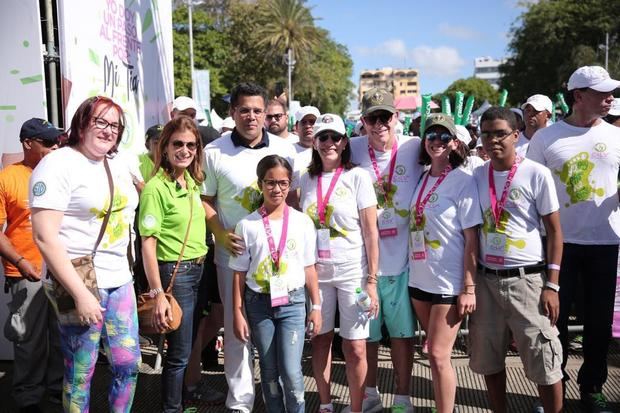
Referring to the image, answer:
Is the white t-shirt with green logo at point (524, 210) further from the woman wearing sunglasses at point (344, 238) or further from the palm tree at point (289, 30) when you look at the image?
the palm tree at point (289, 30)

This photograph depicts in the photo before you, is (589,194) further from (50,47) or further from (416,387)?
(50,47)

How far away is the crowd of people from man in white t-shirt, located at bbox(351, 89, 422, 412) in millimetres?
13

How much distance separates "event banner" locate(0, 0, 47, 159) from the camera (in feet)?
Answer: 15.0

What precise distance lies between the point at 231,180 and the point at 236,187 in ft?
0.18

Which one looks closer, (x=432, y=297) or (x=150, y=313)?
(x=150, y=313)

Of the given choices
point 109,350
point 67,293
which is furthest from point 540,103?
point 67,293

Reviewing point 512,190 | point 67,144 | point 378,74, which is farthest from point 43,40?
point 378,74

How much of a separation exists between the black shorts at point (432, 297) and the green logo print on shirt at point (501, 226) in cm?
42

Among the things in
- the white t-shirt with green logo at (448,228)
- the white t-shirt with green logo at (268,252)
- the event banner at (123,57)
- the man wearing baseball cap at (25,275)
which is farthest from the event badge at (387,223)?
the event banner at (123,57)

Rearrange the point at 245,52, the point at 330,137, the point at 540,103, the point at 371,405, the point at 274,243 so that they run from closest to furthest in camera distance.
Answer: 1. the point at 274,243
2. the point at 330,137
3. the point at 371,405
4. the point at 540,103
5. the point at 245,52

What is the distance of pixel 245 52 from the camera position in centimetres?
4656

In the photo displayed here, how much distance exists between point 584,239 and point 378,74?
200 m

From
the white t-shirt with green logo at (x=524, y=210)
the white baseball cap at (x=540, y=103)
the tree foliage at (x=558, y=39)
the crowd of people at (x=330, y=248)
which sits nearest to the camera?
the crowd of people at (x=330, y=248)

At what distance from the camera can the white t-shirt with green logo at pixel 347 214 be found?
3648 mm
